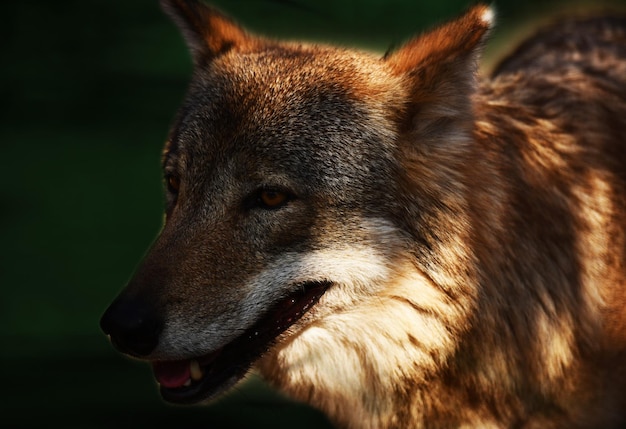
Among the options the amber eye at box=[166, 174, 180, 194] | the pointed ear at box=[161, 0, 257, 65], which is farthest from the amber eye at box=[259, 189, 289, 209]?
the pointed ear at box=[161, 0, 257, 65]

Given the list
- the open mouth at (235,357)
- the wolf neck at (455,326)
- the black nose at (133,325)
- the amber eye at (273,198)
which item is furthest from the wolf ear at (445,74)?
the black nose at (133,325)

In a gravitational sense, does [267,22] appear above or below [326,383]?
above

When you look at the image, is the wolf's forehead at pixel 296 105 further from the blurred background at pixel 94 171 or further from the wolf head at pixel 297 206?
the blurred background at pixel 94 171

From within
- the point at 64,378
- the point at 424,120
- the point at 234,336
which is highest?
the point at 424,120

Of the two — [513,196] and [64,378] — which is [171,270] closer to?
[513,196]

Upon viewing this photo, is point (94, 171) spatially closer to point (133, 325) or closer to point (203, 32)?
point (203, 32)

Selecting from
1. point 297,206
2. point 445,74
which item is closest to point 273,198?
point 297,206

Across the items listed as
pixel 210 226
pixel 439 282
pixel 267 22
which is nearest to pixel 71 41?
pixel 267 22

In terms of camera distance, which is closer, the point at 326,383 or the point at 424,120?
the point at 424,120

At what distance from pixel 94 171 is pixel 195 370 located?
3.13 metres

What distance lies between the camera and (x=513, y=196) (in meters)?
3.11

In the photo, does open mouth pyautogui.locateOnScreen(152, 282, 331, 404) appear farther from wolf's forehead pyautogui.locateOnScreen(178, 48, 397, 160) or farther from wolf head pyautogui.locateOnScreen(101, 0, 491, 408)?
wolf's forehead pyautogui.locateOnScreen(178, 48, 397, 160)

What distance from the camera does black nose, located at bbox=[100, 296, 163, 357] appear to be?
263 cm

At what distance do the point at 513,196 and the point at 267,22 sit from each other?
3.46m
